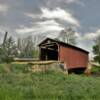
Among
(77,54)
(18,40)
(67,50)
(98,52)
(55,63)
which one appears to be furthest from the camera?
(18,40)

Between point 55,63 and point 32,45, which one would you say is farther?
point 32,45

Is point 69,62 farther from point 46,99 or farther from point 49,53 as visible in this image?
point 46,99

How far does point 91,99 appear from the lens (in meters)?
12.6

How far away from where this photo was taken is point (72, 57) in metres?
40.7

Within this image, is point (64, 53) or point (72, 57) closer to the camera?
point (64, 53)

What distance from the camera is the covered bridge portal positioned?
3809 centimetres

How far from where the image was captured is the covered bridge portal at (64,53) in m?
38.1

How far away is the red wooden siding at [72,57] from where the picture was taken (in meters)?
38.1

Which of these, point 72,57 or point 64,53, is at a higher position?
point 64,53

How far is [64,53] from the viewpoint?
38500 millimetres

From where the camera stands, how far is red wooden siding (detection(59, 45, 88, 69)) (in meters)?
38.1

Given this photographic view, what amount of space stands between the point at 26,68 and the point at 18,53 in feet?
239

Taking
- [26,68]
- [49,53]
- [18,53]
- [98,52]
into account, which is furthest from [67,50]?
[18,53]

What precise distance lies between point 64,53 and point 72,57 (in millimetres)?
2625
